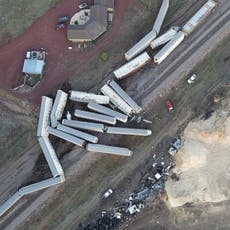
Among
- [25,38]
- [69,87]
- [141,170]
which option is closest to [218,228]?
[141,170]

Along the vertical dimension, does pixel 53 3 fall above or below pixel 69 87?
above

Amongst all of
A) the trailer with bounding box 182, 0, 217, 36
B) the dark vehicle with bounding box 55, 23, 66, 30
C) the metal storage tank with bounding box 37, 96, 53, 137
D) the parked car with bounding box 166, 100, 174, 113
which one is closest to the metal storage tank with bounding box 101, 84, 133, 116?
the parked car with bounding box 166, 100, 174, 113

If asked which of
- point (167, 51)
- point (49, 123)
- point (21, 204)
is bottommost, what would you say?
point (21, 204)

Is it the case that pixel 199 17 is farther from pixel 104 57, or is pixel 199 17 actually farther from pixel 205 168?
pixel 205 168

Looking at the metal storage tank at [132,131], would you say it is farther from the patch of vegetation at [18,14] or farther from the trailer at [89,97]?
the patch of vegetation at [18,14]

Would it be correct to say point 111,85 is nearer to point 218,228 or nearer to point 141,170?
point 141,170

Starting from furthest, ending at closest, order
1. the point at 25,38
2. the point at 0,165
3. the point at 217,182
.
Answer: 1. the point at 25,38
2. the point at 0,165
3. the point at 217,182

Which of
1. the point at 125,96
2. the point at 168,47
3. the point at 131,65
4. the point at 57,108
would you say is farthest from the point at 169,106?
the point at 57,108
